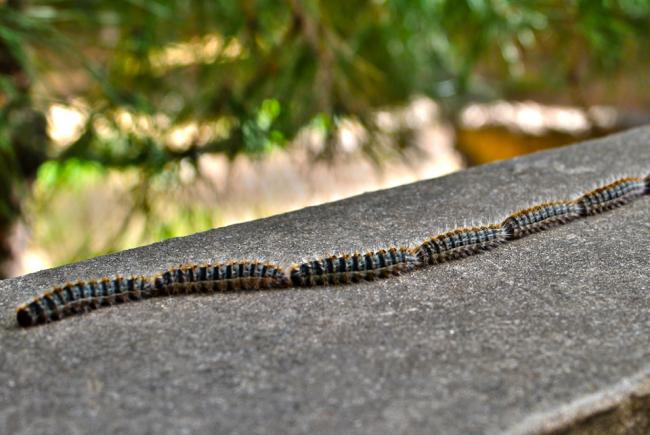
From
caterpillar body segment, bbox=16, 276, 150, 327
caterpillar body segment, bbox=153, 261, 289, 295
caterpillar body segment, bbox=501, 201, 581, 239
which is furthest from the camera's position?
caterpillar body segment, bbox=501, 201, 581, 239

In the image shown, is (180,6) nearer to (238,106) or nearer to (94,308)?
(238,106)

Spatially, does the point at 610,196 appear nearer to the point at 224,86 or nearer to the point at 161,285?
the point at 161,285

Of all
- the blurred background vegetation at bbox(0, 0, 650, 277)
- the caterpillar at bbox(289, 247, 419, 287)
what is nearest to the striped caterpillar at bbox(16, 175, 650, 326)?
the caterpillar at bbox(289, 247, 419, 287)

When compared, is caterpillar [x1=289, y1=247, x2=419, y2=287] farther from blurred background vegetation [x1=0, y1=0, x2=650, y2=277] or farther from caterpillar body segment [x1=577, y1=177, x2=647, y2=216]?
blurred background vegetation [x1=0, y1=0, x2=650, y2=277]

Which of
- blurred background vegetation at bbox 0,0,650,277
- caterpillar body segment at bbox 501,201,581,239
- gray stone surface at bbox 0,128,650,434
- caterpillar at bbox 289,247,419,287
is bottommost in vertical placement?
gray stone surface at bbox 0,128,650,434

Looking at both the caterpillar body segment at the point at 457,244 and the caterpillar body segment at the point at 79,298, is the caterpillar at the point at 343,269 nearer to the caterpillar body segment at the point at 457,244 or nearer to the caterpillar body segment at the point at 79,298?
the caterpillar body segment at the point at 457,244

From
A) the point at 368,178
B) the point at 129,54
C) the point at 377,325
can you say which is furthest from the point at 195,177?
the point at 368,178

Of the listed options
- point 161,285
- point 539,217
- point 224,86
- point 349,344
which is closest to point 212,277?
point 161,285
